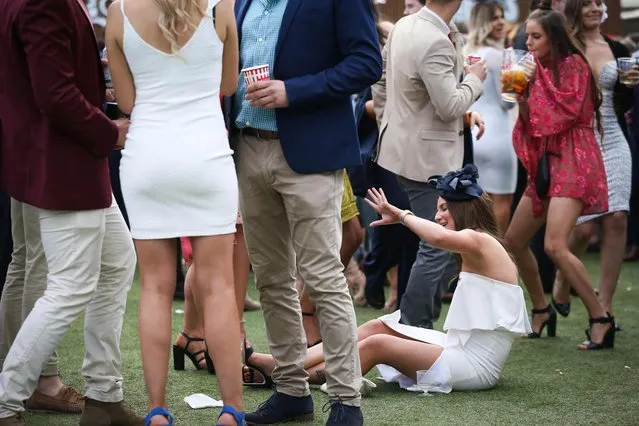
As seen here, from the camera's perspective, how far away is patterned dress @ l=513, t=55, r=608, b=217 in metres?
6.18

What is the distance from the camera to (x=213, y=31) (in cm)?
384

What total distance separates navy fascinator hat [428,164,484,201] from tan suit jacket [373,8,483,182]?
591 millimetres

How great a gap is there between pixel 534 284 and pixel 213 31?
3.31 meters

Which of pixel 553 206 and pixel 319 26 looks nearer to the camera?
pixel 319 26

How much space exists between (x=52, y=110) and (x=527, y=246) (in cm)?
337

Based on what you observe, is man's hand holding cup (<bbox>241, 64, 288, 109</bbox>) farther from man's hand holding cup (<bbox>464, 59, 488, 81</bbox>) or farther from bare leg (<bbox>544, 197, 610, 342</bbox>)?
bare leg (<bbox>544, 197, 610, 342</bbox>)

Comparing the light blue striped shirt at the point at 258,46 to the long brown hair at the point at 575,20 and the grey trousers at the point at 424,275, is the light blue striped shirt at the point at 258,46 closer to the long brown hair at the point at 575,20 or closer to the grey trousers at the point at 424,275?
the grey trousers at the point at 424,275

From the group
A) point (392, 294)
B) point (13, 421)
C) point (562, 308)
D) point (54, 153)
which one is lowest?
point (392, 294)

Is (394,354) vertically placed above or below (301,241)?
below

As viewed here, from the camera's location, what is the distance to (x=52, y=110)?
3920mm

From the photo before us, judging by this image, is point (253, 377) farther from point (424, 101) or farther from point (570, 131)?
point (570, 131)

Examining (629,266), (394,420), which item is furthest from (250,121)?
(629,266)

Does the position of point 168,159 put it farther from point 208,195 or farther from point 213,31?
point 213,31

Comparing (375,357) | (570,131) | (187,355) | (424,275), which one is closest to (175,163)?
(375,357)
